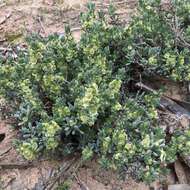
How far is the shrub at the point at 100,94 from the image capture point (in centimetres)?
267

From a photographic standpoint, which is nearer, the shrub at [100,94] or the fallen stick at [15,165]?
the shrub at [100,94]

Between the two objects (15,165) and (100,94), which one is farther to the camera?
(15,165)

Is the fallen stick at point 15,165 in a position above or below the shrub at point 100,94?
below

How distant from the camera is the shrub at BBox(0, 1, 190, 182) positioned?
2.67 m

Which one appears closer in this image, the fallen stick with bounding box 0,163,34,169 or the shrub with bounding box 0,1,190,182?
the shrub with bounding box 0,1,190,182

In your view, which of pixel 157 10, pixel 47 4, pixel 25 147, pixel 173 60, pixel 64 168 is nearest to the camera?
pixel 25 147

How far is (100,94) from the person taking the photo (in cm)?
276

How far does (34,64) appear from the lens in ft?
9.75

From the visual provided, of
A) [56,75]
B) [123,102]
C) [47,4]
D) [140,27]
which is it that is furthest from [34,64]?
[47,4]

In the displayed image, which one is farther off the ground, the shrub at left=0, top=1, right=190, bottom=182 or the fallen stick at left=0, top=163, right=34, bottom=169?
the shrub at left=0, top=1, right=190, bottom=182

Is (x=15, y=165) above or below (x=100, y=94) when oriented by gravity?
below

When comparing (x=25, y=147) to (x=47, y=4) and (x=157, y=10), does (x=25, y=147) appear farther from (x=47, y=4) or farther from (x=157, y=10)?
(x=47, y=4)

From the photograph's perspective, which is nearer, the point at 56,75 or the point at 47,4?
the point at 56,75

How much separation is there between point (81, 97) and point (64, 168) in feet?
1.60
